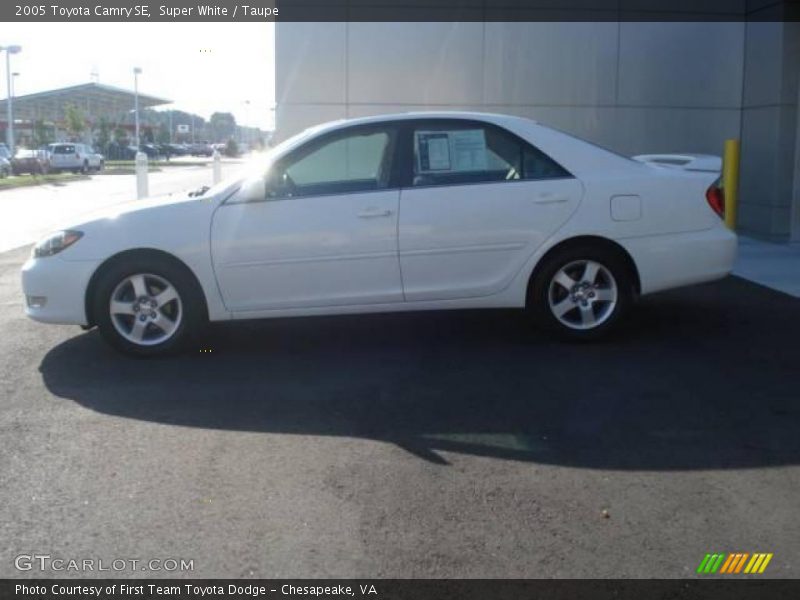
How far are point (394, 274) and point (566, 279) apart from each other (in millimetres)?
1213

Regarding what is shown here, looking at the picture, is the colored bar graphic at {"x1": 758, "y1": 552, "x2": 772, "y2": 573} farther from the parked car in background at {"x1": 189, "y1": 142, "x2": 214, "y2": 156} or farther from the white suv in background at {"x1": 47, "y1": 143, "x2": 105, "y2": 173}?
the parked car in background at {"x1": 189, "y1": 142, "x2": 214, "y2": 156}

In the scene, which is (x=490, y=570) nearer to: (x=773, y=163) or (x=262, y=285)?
(x=262, y=285)

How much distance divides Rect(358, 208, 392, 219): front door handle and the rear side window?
0.41 metres

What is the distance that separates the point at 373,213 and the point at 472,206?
68 cm

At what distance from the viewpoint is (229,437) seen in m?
5.03

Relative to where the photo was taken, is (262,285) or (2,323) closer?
(262,285)

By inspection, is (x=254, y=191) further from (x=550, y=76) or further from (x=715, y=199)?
(x=550, y=76)

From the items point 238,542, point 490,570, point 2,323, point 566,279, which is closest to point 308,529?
point 238,542

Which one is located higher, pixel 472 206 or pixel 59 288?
pixel 472 206

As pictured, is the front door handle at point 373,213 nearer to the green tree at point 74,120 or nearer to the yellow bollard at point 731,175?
the yellow bollard at point 731,175

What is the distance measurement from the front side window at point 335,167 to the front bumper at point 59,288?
1.38 m

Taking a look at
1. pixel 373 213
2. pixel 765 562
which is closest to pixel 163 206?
pixel 373 213

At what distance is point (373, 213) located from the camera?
6.49 meters

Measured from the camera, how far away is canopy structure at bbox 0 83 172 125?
62.2 metres
